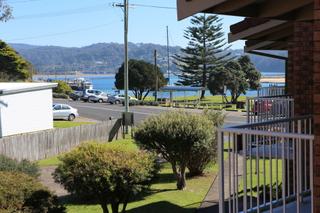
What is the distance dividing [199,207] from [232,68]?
5117cm

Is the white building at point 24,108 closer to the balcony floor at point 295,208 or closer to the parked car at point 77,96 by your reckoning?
the balcony floor at point 295,208

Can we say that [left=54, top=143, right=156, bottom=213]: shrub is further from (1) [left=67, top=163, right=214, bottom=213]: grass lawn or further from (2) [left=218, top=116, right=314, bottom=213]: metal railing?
(2) [left=218, top=116, right=314, bottom=213]: metal railing

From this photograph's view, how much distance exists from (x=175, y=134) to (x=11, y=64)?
5498cm

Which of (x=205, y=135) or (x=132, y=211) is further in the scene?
(x=205, y=135)

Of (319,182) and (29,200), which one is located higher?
(319,182)

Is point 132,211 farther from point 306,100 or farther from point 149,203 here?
point 306,100

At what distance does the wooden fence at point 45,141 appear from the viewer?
837 inches

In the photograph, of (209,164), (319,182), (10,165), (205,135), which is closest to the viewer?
(319,182)

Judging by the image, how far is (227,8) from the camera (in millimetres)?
6812

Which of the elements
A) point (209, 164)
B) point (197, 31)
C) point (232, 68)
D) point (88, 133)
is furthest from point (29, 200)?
point (197, 31)

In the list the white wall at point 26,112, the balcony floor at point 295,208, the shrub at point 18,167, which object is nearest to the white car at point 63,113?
the white wall at point 26,112

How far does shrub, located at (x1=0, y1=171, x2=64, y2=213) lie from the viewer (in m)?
8.45

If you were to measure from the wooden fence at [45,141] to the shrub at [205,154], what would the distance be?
7.49 m

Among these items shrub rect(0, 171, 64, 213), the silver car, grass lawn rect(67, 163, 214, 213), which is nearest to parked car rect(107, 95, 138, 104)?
the silver car
